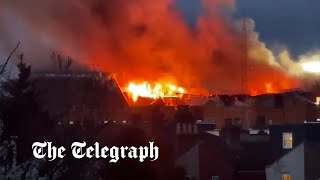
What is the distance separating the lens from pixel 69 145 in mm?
20188

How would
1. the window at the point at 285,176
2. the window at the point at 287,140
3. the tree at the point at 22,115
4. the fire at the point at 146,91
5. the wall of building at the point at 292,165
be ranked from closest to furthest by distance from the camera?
the tree at the point at 22,115 → the wall of building at the point at 292,165 → the window at the point at 285,176 → the window at the point at 287,140 → the fire at the point at 146,91

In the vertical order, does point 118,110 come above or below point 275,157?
above

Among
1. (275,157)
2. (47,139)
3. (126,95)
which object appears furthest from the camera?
(126,95)

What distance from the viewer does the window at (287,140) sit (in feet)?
125

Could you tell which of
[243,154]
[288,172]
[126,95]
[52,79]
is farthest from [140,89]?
[288,172]

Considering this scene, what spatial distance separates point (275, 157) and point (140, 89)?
31.5m

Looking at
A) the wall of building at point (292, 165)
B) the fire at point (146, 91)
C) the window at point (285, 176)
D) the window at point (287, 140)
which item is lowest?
the window at point (285, 176)

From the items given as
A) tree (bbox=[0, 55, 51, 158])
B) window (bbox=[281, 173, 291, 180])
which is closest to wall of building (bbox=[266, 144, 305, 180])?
window (bbox=[281, 173, 291, 180])

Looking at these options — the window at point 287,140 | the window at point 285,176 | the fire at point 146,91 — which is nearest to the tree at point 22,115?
the window at point 285,176

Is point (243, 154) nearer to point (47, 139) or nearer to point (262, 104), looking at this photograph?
point (47, 139)

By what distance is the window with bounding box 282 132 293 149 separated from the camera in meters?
38.2

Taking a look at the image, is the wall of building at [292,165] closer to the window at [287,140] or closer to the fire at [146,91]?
the window at [287,140]

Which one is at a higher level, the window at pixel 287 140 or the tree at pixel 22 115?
the window at pixel 287 140

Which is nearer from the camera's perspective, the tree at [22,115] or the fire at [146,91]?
the tree at [22,115]
